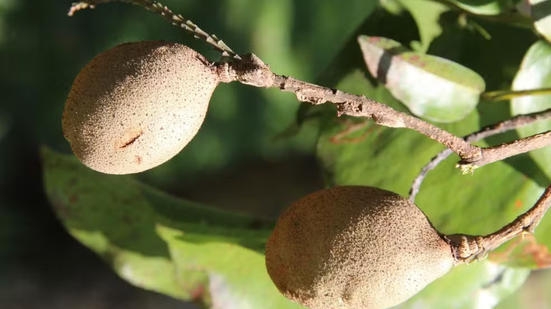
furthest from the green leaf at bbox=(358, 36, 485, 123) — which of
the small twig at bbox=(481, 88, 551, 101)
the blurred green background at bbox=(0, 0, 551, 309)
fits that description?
the blurred green background at bbox=(0, 0, 551, 309)

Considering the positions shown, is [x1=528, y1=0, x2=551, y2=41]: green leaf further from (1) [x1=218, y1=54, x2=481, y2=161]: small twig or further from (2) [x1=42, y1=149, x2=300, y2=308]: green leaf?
(2) [x1=42, y1=149, x2=300, y2=308]: green leaf

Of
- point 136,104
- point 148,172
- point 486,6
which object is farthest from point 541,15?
point 148,172

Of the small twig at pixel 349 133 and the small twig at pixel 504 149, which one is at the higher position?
the small twig at pixel 504 149

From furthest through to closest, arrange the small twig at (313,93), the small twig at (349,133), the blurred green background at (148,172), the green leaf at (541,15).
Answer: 1. the blurred green background at (148,172)
2. the small twig at (349,133)
3. the green leaf at (541,15)
4. the small twig at (313,93)

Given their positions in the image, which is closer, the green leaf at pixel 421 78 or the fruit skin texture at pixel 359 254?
the fruit skin texture at pixel 359 254

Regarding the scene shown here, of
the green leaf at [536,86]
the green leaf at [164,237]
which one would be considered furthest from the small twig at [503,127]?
the green leaf at [164,237]

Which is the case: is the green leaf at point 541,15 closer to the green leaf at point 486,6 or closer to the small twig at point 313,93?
the green leaf at point 486,6

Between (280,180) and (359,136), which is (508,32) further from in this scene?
Answer: (280,180)
